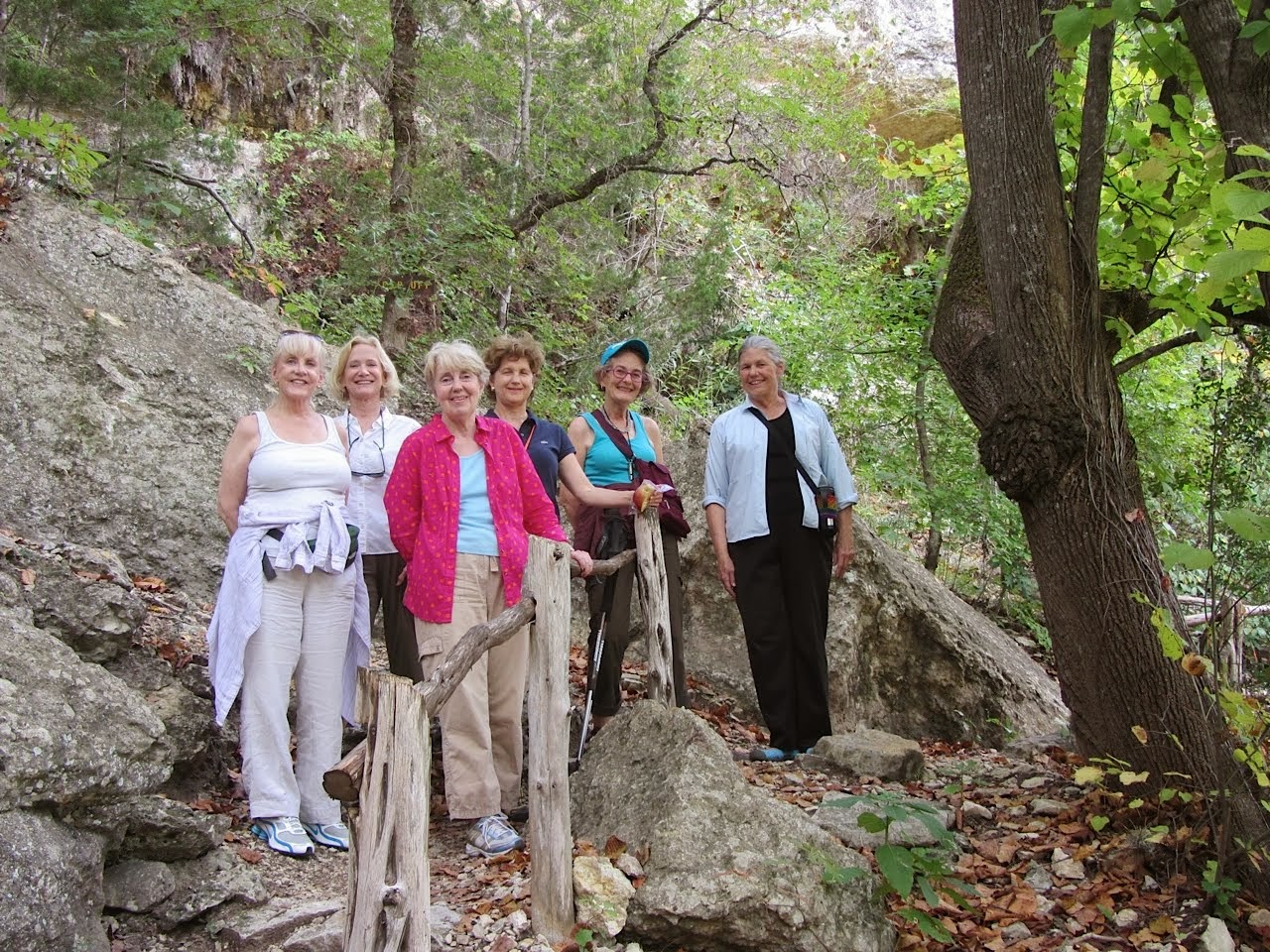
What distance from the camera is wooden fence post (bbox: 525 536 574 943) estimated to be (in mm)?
3033

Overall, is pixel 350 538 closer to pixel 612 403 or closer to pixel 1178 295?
pixel 612 403

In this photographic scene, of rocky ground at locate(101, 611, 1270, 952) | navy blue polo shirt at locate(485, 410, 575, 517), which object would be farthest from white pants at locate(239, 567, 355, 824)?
navy blue polo shirt at locate(485, 410, 575, 517)

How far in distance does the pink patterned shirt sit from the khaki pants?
2.1 inches

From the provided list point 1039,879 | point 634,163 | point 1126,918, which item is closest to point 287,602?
point 1039,879

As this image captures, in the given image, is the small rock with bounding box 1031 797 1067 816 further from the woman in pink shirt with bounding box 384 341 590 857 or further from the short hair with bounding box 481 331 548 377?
the short hair with bounding box 481 331 548 377

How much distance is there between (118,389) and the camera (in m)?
5.85

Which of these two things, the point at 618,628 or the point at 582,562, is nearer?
the point at 582,562

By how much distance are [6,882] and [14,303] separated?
441 cm

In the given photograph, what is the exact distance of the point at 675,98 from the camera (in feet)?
32.3

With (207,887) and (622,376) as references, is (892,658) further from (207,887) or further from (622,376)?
(207,887)

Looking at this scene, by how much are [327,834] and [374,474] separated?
1472 mm

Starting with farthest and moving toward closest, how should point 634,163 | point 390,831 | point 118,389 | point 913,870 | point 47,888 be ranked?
point 634,163 < point 118,389 < point 913,870 < point 47,888 < point 390,831

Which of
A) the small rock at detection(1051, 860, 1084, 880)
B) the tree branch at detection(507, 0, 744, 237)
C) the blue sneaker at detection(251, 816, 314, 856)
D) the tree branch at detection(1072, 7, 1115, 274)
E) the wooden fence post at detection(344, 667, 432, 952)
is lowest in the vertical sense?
the small rock at detection(1051, 860, 1084, 880)

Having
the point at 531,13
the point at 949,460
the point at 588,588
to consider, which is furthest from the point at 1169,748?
the point at 531,13
